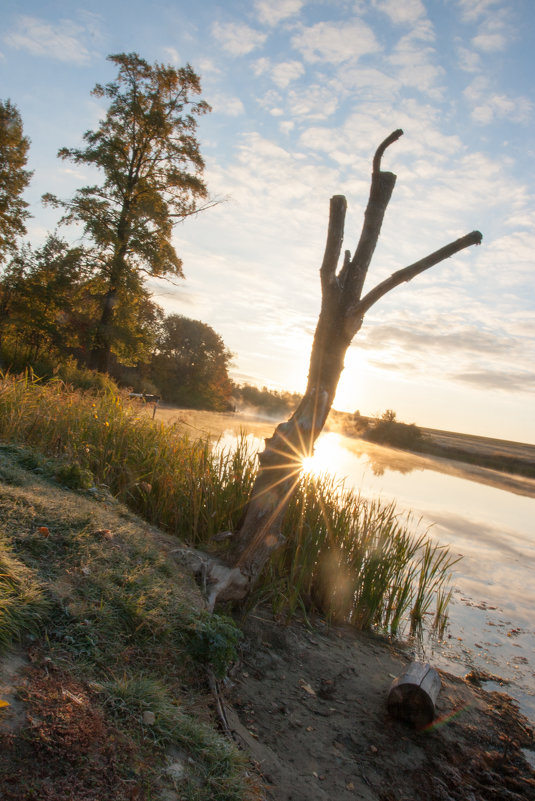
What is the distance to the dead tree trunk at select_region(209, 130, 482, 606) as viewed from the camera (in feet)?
15.4

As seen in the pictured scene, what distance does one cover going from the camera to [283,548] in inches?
214

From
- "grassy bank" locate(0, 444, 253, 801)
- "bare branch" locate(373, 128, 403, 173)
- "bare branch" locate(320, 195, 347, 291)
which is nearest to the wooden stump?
"grassy bank" locate(0, 444, 253, 801)

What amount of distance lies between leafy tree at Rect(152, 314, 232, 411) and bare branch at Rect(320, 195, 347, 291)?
3043cm

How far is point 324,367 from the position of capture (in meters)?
4.82

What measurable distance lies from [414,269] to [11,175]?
26203 mm

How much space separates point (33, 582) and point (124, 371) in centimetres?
3009

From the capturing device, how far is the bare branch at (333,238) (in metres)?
A: 4.76

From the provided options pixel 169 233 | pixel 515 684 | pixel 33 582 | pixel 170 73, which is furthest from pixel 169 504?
pixel 170 73

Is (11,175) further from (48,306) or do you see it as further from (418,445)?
(418,445)

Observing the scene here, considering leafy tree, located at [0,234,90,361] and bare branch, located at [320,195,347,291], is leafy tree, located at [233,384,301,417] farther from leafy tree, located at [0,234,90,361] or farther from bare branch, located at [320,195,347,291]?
bare branch, located at [320,195,347,291]

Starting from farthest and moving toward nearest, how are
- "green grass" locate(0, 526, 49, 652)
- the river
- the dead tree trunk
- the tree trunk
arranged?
the tree trunk → the river → the dead tree trunk → "green grass" locate(0, 526, 49, 652)

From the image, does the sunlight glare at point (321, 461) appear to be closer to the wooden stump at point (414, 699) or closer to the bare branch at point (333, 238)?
the bare branch at point (333, 238)

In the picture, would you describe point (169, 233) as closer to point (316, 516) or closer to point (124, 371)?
point (124, 371)

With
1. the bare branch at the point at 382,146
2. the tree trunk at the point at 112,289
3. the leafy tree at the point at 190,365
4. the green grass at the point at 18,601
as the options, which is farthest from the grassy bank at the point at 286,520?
the leafy tree at the point at 190,365
